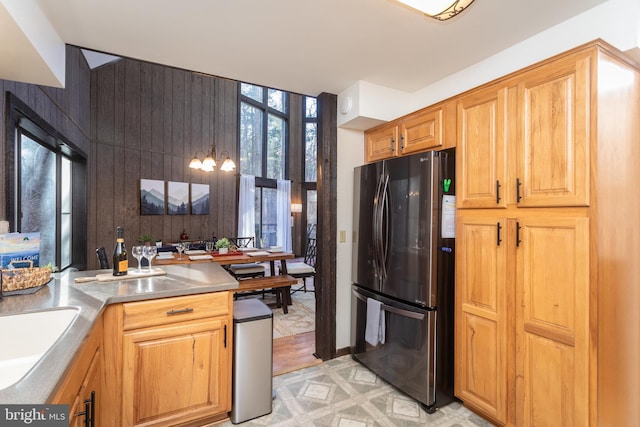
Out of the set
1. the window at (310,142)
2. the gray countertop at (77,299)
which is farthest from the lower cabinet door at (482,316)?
the window at (310,142)

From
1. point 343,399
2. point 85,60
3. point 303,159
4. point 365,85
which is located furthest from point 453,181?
point 303,159

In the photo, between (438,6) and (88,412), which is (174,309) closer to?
(88,412)

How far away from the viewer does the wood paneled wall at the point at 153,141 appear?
4828 mm

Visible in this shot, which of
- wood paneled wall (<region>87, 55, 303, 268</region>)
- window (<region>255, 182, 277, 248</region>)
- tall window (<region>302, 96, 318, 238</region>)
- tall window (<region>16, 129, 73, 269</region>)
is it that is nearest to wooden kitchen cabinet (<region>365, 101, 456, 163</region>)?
tall window (<region>16, 129, 73, 269</region>)

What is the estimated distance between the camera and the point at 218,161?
20.4ft

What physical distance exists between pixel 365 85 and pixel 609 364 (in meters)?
2.37

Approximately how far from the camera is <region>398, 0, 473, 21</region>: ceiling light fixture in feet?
3.98

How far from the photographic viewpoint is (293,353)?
2.85m

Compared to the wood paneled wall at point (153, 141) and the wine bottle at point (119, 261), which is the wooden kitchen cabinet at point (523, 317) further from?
the wood paneled wall at point (153, 141)

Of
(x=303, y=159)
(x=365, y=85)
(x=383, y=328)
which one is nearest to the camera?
(x=383, y=328)

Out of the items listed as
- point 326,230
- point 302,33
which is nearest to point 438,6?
point 302,33

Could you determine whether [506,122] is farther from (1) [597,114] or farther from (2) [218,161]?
(2) [218,161]

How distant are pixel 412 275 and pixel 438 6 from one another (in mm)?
1587

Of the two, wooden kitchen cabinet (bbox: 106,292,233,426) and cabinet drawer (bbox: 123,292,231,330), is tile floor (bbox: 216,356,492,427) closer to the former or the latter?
wooden kitchen cabinet (bbox: 106,292,233,426)
